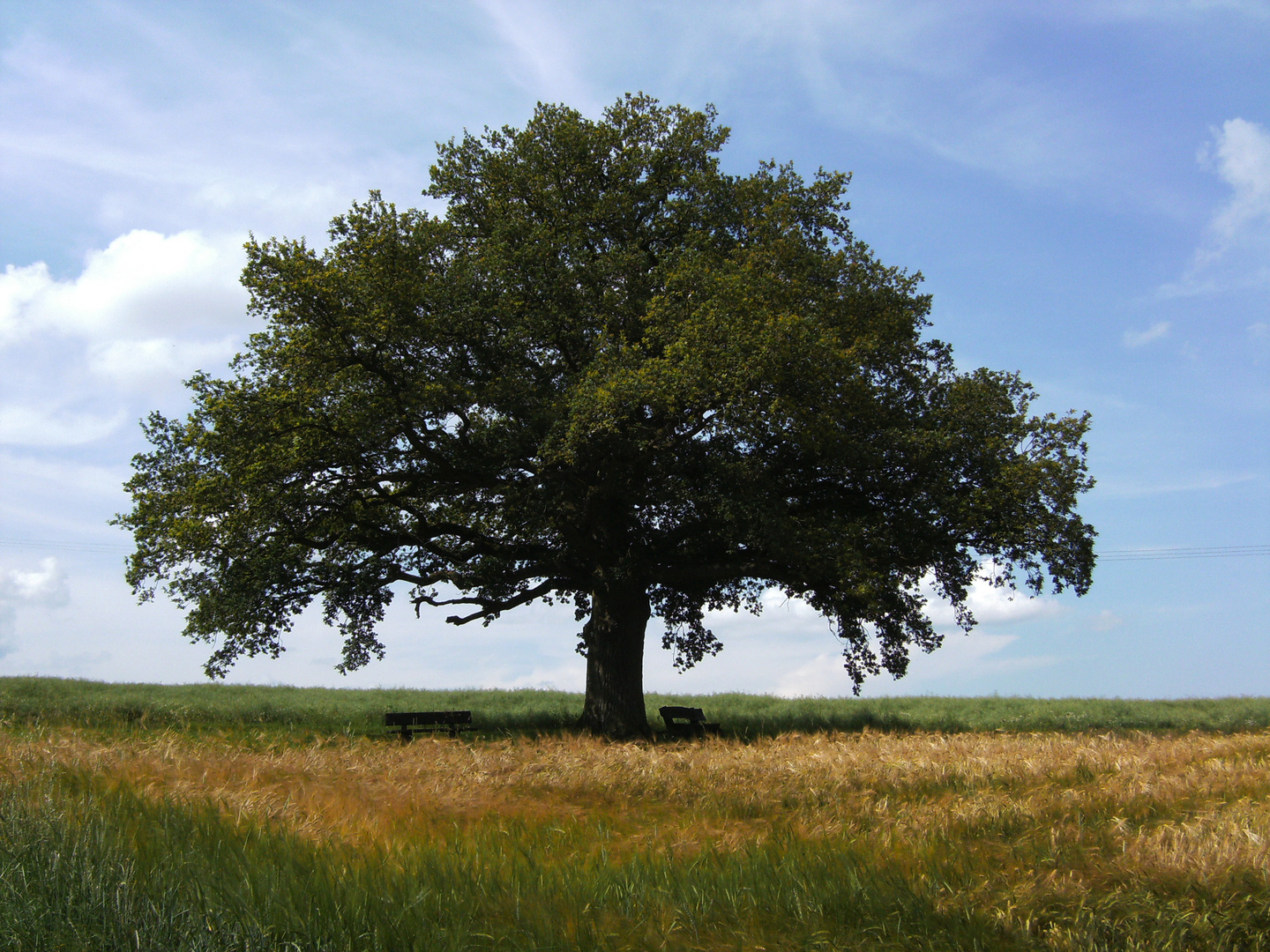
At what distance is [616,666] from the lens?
22.6 m

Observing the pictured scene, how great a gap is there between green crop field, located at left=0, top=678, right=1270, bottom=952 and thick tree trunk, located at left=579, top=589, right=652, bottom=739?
957cm

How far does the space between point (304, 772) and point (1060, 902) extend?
7694 millimetres

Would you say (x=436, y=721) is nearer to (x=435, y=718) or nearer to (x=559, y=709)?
(x=435, y=718)

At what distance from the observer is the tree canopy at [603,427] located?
62.0 feet

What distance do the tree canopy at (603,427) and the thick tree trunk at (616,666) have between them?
0.31ft

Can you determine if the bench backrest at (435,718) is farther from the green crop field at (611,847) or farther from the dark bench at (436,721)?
the green crop field at (611,847)

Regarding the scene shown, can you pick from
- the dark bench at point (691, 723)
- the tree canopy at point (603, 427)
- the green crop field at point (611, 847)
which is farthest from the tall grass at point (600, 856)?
the dark bench at point (691, 723)

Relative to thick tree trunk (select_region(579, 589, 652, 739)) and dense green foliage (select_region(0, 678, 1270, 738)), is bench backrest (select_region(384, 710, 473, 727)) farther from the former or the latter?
thick tree trunk (select_region(579, 589, 652, 739))

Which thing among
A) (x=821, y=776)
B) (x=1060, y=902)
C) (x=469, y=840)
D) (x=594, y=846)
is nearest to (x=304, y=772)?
(x=469, y=840)

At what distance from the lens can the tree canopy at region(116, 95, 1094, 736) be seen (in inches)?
744

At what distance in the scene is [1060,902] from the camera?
5.91 m

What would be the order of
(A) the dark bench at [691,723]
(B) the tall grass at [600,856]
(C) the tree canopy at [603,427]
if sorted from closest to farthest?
(B) the tall grass at [600,856]
(C) the tree canopy at [603,427]
(A) the dark bench at [691,723]

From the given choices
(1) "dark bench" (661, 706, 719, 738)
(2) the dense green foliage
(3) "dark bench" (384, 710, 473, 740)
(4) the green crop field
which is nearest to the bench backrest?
(3) "dark bench" (384, 710, 473, 740)

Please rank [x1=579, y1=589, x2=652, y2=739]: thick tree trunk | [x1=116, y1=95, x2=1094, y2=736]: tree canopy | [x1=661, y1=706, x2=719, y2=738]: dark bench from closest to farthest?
[x1=116, y1=95, x2=1094, y2=736]: tree canopy → [x1=579, y1=589, x2=652, y2=739]: thick tree trunk → [x1=661, y1=706, x2=719, y2=738]: dark bench
